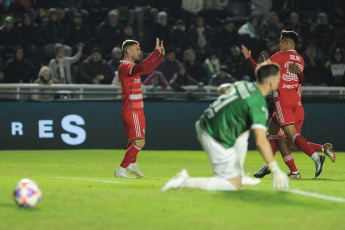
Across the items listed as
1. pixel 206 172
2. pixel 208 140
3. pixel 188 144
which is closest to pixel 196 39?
pixel 188 144

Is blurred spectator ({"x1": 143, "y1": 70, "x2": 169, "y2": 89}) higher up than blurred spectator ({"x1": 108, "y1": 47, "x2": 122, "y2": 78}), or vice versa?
blurred spectator ({"x1": 108, "y1": 47, "x2": 122, "y2": 78})

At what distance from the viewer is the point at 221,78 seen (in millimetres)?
20016

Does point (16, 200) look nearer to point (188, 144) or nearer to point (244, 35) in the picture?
point (188, 144)

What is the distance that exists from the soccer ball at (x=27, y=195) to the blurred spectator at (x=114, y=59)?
533 inches

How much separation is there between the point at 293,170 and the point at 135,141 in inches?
104

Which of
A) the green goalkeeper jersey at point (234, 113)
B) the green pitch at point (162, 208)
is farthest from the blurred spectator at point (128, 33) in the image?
the green goalkeeper jersey at point (234, 113)

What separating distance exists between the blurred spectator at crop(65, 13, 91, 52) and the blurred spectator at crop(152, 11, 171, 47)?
6.88ft

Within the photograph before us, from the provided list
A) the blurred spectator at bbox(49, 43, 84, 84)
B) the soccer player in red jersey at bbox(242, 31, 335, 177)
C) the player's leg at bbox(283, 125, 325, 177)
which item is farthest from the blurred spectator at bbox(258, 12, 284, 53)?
the player's leg at bbox(283, 125, 325, 177)

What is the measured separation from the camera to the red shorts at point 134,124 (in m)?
11.4

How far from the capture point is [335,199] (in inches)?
310

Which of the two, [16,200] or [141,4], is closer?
[16,200]

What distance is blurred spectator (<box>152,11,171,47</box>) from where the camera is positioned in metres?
22.0

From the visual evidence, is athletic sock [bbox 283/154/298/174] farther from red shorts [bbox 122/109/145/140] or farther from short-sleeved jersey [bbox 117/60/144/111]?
short-sleeved jersey [bbox 117/60/144/111]

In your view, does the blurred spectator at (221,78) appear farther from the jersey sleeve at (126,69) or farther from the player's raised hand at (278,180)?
the player's raised hand at (278,180)
